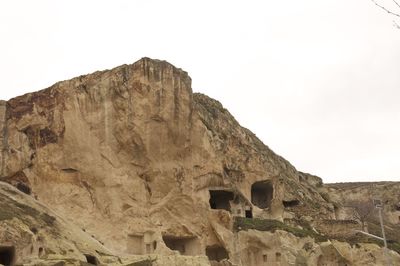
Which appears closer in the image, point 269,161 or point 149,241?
point 149,241

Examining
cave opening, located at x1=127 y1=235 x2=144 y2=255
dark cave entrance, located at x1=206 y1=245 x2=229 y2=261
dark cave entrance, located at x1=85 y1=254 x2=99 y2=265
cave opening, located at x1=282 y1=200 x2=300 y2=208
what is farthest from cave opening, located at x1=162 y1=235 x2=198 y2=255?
cave opening, located at x1=282 y1=200 x2=300 y2=208

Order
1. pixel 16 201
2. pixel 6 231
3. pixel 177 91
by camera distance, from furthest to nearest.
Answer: pixel 177 91
pixel 16 201
pixel 6 231

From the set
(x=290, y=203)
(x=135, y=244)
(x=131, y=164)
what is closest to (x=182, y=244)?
(x=135, y=244)

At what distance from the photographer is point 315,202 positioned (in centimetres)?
5700

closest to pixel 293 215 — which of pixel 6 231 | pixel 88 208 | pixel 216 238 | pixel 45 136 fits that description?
pixel 216 238

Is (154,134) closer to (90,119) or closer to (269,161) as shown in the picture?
(90,119)

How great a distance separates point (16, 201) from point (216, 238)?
15017 mm

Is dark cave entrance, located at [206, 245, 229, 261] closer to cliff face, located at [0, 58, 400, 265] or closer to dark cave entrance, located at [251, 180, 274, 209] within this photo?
cliff face, located at [0, 58, 400, 265]

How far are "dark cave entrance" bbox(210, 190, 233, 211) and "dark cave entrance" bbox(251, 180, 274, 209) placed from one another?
458 centimetres

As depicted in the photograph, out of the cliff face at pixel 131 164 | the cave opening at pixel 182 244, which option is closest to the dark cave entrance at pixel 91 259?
the cliff face at pixel 131 164

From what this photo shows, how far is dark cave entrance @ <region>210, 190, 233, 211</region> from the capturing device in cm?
4950

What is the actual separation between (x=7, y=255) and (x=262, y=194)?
89.6 feet

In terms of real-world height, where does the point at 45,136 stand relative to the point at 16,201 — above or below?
above

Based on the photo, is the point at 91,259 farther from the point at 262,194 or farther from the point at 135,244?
the point at 262,194
